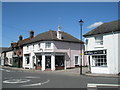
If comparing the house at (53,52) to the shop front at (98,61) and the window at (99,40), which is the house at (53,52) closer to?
the shop front at (98,61)

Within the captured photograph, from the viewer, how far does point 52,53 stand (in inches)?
1184

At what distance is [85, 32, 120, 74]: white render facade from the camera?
19844 mm

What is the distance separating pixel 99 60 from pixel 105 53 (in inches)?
61.5

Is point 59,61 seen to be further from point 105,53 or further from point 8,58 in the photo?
point 8,58

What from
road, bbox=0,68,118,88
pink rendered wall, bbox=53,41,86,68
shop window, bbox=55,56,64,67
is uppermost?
pink rendered wall, bbox=53,41,86,68

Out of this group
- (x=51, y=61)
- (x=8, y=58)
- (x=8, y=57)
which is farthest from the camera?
(x=8, y=57)

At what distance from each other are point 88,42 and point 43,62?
1085cm

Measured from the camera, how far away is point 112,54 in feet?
65.9

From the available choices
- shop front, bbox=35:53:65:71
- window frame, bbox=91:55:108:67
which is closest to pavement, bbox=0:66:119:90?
window frame, bbox=91:55:108:67

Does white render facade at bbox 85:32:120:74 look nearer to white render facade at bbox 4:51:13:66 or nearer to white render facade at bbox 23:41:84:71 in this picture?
white render facade at bbox 23:41:84:71

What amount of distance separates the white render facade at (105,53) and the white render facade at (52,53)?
8.68 meters

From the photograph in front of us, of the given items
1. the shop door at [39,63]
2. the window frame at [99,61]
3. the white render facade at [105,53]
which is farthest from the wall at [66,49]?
the window frame at [99,61]

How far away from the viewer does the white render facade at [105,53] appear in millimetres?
19844

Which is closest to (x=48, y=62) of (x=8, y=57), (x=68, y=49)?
(x=68, y=49)
